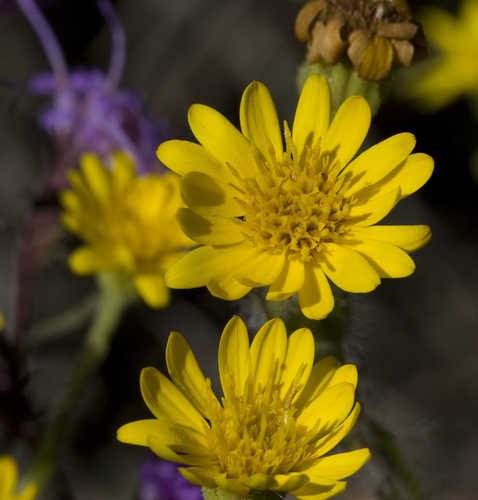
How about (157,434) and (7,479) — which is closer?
(157,434)

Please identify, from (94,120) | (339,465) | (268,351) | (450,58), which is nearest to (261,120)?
(268,351)

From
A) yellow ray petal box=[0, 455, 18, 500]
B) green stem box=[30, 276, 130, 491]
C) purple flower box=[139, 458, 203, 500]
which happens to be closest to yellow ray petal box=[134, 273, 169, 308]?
green stem box=[30, 276, 130, 491]

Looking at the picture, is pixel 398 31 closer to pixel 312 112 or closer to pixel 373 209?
pixel 312 112

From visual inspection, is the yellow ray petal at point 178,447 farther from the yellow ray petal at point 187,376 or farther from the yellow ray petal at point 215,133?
the yellow ray petal at point 215,133

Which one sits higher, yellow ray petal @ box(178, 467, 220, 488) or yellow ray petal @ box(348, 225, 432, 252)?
yellow ray petal @ box(348, 225, 432, 252)

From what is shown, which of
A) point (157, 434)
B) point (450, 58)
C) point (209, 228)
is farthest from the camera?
point (450, 58)

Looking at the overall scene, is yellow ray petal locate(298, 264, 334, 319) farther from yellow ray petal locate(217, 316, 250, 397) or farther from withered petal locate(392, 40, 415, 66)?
withered petal locate(392, 40, 415, 66)
